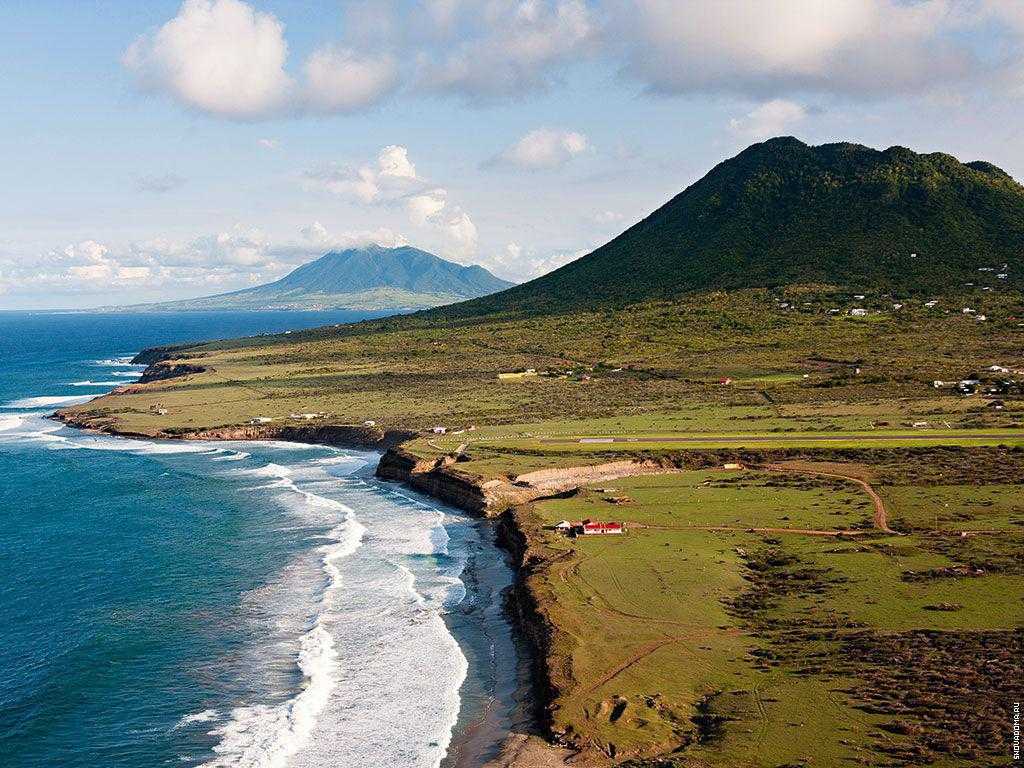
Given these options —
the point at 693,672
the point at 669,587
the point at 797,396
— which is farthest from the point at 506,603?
the point at 797,396

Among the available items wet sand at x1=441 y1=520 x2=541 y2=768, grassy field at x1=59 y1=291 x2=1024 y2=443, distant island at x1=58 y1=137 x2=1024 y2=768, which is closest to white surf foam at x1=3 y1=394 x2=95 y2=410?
distant island at x1=58 y1=137 x2=1024 y2=768

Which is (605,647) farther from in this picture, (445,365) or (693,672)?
(445,365)

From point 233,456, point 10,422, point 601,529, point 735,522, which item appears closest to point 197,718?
point 601,529

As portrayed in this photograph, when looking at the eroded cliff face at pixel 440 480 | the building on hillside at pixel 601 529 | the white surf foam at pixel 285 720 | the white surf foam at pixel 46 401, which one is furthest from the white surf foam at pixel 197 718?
the white surf foam at pixel 46 401

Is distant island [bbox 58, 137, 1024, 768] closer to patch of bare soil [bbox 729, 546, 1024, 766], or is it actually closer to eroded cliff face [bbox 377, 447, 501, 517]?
patch of bare soil [bbox 729, 546, 1024, 766]

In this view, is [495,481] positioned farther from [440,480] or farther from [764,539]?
[764,539]
